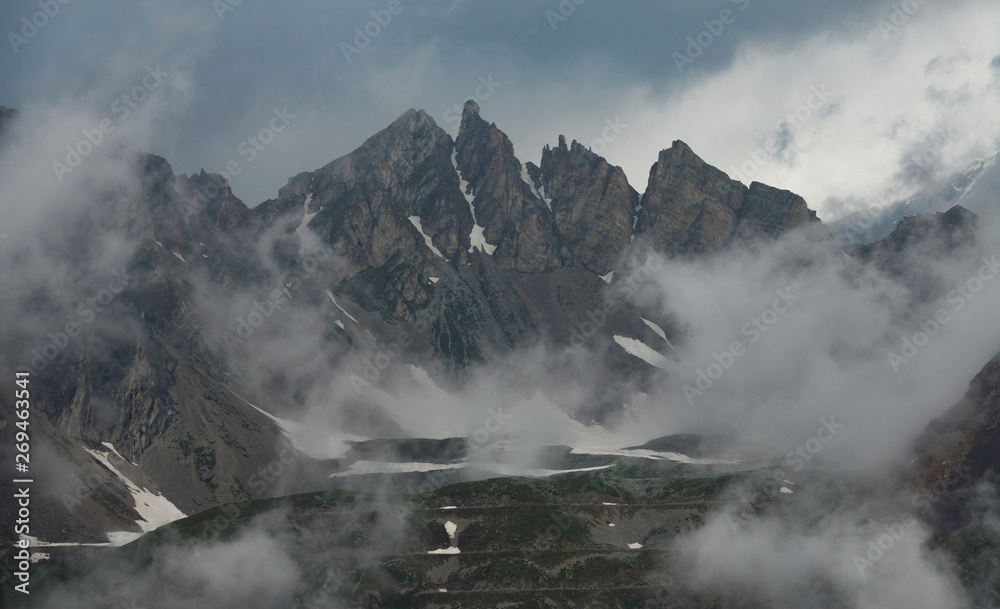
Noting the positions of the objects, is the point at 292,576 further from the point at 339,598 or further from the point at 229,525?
the point at 229,525

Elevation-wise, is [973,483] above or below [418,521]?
above

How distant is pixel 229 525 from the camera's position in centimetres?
16425

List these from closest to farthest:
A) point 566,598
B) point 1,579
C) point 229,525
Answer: point 1,579 < point 566,598 < point 229,525

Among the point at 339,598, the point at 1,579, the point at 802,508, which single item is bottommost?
the point at 1,579

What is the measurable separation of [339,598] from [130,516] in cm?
8209

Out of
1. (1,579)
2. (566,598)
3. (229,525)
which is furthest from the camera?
(229,525)

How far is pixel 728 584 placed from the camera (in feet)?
472

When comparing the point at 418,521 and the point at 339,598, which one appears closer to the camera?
the point at 339,598

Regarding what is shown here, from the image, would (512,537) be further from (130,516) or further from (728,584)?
(130,516)

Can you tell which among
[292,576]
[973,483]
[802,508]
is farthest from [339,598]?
[973,483]

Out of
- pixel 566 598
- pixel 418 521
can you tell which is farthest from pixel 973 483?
pixel 418 521

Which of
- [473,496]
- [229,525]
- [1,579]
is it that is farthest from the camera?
[473,496]

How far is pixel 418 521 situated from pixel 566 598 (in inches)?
1666

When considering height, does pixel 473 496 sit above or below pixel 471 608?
above
